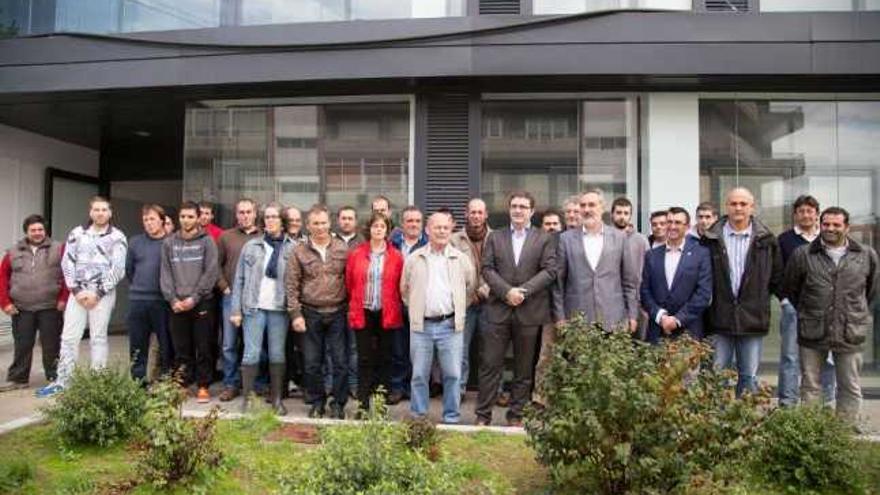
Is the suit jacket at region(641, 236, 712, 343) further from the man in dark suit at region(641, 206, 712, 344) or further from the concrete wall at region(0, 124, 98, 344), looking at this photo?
the concrete wall at region(0, 124, 98, 344)

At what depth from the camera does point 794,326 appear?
690 cm

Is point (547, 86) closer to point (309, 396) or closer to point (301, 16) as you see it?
point (301, 16)

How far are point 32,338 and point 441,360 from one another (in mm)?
4924

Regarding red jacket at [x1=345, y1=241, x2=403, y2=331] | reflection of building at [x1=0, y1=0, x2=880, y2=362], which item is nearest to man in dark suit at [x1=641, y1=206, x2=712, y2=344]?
reflection of building at [x1=0, y1=0, x2=880, y2=362]

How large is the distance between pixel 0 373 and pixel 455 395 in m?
6.30

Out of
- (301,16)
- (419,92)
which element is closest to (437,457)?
(419,92)

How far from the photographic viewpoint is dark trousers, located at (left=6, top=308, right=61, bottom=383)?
7795mm

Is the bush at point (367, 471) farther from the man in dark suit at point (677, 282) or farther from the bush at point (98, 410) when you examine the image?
the man in dark suit at point (677, 282)

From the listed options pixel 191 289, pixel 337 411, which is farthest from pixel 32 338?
pixel 337 411

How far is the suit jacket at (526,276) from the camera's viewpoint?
617cm

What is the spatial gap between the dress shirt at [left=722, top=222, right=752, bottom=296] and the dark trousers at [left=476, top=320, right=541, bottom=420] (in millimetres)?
1752

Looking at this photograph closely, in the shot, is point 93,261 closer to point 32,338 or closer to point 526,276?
point 32,338

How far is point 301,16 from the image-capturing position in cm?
841

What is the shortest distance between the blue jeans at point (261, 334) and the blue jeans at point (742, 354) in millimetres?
3982
